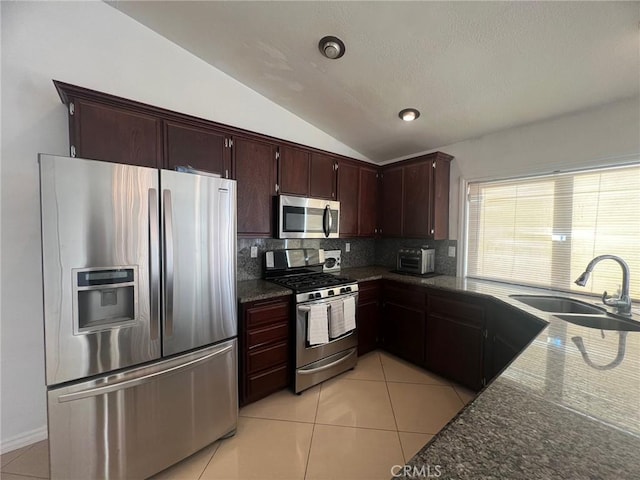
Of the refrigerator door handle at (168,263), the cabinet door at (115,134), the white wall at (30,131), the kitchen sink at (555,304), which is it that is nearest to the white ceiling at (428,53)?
the white wall at (30,131)

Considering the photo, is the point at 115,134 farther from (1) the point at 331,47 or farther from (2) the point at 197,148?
(1) the point at 331,47

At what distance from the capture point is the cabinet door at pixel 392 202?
126 inches

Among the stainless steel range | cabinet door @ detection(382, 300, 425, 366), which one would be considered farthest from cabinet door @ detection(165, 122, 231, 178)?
cabinet door @ detection(382, 300, 425, 366)

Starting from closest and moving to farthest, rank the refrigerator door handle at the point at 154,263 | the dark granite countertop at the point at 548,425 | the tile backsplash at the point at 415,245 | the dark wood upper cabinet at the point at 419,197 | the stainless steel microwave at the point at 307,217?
the dark granite countertop at the point at 548,425 → the refrigerator door handle at the point at 154,263 → the stainless steel microwave at the point at 307,217 → the dark wood upper cabinet at the point at 419,197 → the tile backsplash at the point at 415,245

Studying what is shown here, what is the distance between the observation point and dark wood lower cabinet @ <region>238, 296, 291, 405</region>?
2016 mm

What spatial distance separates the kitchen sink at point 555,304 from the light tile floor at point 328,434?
3.23 ft

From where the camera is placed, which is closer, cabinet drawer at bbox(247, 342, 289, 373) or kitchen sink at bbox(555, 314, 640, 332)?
kitchen sink at bbox(555, 314, 640, 332)

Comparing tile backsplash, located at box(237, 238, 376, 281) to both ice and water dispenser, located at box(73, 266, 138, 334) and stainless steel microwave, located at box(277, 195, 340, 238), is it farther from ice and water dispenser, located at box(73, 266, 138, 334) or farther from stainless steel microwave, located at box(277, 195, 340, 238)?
ice and water dispenser, located at box(73, 266, 138, 334)

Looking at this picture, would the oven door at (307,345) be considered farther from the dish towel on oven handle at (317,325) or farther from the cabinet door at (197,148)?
the cabinet door at (197,148)

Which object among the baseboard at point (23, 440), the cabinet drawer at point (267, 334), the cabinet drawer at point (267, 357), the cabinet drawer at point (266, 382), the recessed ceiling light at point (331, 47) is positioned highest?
the recessed ceiling light at point (331, 47)

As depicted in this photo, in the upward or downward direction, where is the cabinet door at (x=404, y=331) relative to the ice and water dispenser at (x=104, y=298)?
downward

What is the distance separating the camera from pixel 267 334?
2.12 metres

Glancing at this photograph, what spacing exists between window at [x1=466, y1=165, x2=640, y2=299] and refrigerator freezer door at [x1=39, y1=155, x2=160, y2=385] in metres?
3.09

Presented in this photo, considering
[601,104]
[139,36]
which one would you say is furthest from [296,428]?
[601,104]
